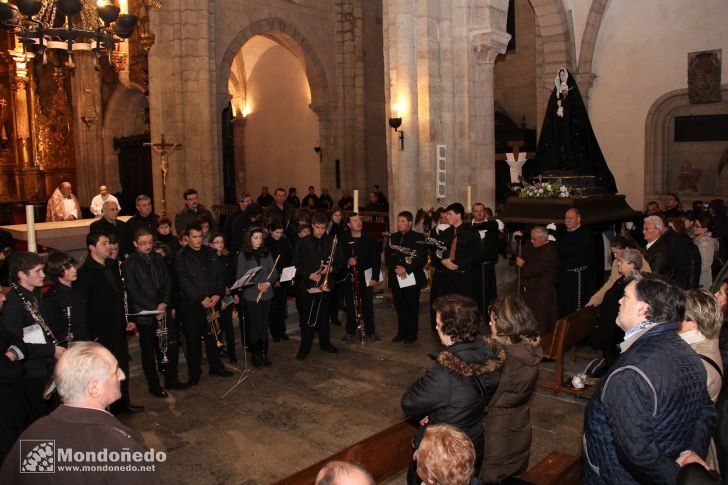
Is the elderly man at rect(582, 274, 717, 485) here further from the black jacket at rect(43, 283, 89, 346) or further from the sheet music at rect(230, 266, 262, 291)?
the sheet music at rect(230, 266, 262, 291)

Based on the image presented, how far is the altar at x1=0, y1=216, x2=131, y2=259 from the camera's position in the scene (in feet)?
31.3

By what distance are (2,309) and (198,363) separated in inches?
95.4

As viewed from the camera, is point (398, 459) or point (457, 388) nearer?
point (457, 388)

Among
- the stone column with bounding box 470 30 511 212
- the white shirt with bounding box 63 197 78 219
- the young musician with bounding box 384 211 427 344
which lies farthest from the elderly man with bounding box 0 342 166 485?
the white shirt with bounding box 63 197 78 219

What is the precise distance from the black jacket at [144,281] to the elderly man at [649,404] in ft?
14.7

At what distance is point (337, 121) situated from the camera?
19609mm

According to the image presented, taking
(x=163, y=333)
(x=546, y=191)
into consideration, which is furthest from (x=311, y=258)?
(x=546, y=191)

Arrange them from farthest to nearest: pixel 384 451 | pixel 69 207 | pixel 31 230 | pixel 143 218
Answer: pixel 69 207 → pixel 143 218 → pixel 31 230 → pixel 384 451

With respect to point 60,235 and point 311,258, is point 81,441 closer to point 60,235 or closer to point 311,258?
point 311,258

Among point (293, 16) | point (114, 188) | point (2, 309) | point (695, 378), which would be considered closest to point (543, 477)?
point (695, 378)

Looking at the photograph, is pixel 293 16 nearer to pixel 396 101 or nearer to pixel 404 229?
pixel 396 101

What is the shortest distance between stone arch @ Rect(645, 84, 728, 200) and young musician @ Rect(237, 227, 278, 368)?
37.7 feet

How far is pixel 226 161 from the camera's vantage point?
23203 millimetres

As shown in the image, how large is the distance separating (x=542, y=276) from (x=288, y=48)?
1402 centimetres
